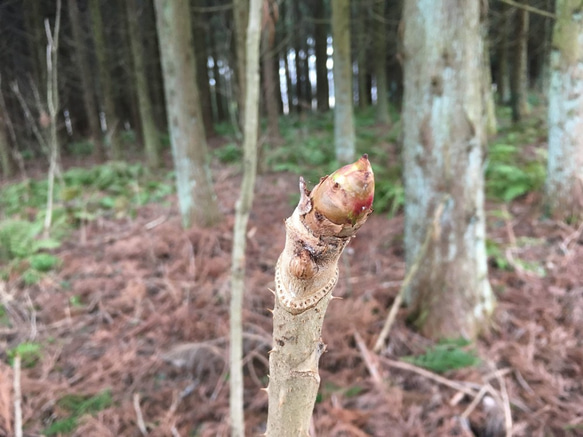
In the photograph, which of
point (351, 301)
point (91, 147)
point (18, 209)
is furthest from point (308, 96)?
point (351, 301)

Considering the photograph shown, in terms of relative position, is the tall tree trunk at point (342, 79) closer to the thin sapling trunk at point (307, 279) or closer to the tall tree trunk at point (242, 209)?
the tall tree trunk at point (242, 209)

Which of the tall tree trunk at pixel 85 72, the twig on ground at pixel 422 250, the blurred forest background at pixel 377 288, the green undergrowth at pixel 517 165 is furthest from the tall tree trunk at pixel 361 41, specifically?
the twig on ground at pixel 422 250

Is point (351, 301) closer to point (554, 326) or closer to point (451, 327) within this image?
point (451, 327)

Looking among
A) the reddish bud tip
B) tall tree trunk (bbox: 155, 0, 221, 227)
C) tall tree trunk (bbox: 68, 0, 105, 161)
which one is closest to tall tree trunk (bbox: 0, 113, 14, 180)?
tall tree trunk (bbox: 68, 0, 105, 161)

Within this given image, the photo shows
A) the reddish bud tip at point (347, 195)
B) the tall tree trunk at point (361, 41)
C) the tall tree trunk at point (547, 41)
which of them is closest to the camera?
the reddish bud tip at point (347, 195)

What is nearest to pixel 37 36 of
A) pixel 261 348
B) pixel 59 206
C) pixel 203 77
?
pixel 203 77
